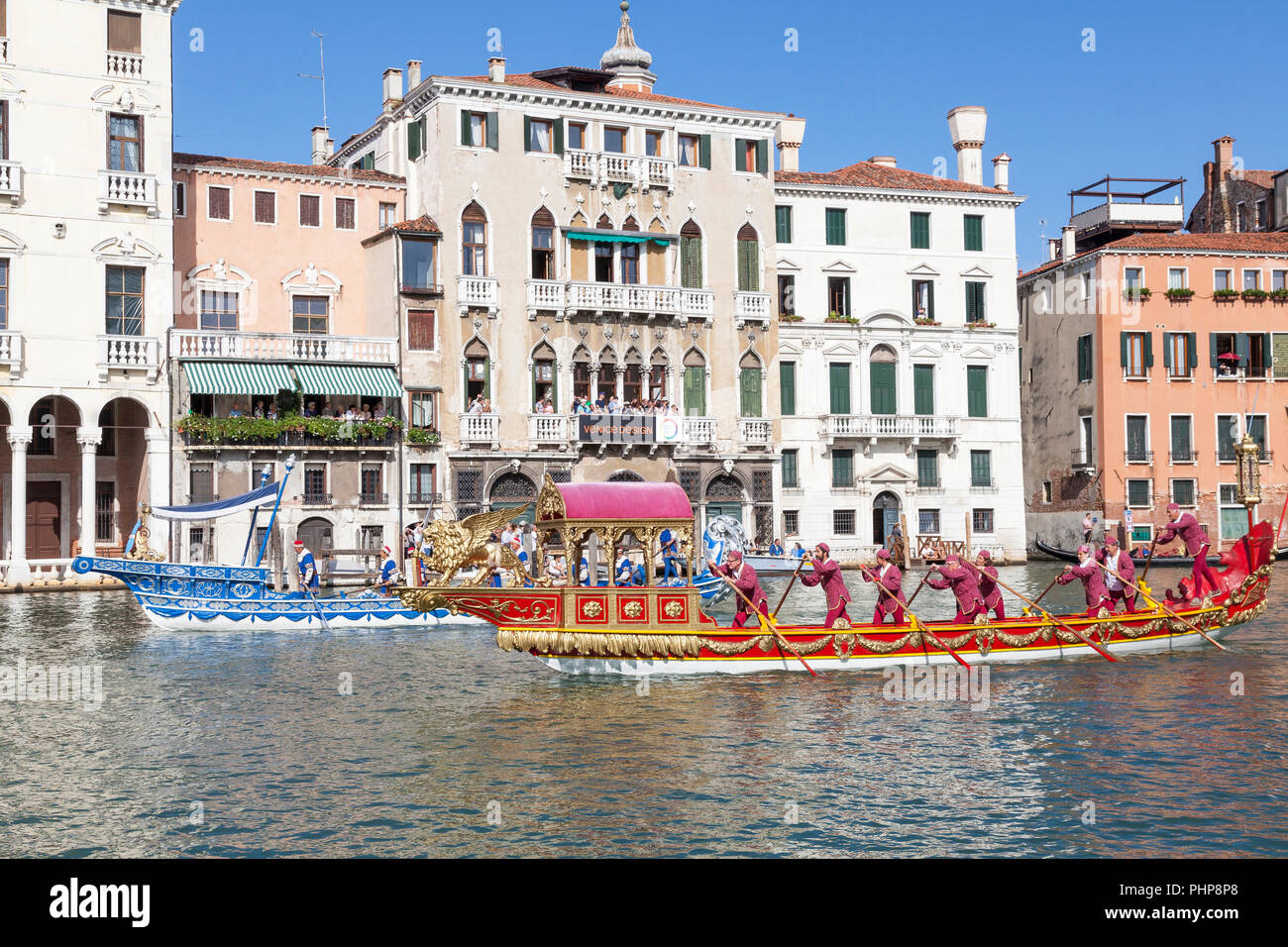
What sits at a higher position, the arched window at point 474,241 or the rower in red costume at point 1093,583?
the arched window at point 474,241

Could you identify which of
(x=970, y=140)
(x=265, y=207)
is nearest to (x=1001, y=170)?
(x=970, y=140)

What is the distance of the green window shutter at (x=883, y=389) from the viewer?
150ft

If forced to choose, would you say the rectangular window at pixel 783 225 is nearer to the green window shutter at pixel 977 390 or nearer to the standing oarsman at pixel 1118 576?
the green window shutter at pixel 977 390

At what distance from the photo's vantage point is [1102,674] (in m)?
19.1

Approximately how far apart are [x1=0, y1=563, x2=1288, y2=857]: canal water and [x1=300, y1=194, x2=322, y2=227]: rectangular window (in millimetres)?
21545

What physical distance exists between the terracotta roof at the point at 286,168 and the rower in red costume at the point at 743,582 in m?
25.1

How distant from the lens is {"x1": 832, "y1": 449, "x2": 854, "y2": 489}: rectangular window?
45094 mm

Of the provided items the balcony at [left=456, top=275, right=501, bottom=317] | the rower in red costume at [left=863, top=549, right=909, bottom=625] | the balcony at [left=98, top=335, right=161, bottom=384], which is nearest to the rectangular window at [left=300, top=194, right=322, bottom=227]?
the balcony at [left=456, top=275, right=501, bottom=317]

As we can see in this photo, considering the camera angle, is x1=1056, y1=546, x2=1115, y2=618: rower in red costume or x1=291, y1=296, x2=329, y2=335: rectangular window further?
x1=291, y1=296, x2=329, y2=335: rectangular window

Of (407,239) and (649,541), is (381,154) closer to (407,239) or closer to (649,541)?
(407,239)

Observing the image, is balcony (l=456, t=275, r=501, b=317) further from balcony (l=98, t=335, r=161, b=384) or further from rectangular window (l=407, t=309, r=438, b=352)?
balcony (l=98, t=335, r=161, b=384)

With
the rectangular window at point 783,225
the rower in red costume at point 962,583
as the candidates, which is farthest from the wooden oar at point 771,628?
the rectangular window at point 783,225

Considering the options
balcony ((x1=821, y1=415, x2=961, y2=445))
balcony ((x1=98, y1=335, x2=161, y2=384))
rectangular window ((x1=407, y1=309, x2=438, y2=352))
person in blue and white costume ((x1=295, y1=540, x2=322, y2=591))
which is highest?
rectangular window ((x1=407, y1=309, x2=438, y2=352))

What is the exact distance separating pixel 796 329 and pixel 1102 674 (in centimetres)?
2675
